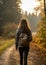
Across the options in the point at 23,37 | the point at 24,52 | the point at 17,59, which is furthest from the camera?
the point at 17,59

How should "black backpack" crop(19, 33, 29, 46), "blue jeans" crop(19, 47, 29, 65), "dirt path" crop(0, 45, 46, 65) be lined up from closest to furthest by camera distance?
"black backpack" crop(19, 33, 29, 46) < "blue jeans" crop(19, 47, 29, 65) < "dirt path" crop(0, 45, 46, 65)

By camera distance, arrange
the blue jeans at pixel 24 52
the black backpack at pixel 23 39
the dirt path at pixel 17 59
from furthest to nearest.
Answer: the dirt path at pixel 17 59
the blue jeans at pixel 24 52
the black backpack at pixel 23 39

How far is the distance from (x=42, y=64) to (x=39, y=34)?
1392 centimetres

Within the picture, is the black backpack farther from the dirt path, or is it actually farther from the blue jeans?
the dirt path

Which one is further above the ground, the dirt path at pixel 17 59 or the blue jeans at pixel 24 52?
the blue jeans at pixel 24 52

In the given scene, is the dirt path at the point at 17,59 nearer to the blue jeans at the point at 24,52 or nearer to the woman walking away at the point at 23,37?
the blue jeans at the point at 24,52

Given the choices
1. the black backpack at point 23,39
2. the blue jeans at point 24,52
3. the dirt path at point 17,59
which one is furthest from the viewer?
the dirt path at point 17,59

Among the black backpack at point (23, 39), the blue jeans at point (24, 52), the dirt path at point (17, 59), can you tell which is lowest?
the dirt path at point (17, 59)

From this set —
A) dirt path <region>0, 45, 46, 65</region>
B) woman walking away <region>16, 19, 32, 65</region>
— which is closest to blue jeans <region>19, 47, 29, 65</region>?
woman walking away <region>16, 19, 32, 65</region>

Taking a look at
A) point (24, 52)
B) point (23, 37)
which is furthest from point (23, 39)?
point (24, 52)

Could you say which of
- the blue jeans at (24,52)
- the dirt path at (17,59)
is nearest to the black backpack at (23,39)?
the blue jeans at (24,52)

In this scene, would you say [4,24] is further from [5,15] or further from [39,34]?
[39,34]

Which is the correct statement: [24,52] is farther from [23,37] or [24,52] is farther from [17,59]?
[17,59]

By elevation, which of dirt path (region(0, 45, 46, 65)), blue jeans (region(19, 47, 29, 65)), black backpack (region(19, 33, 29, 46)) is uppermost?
black backpack (region(19, 33, 29, 46))
